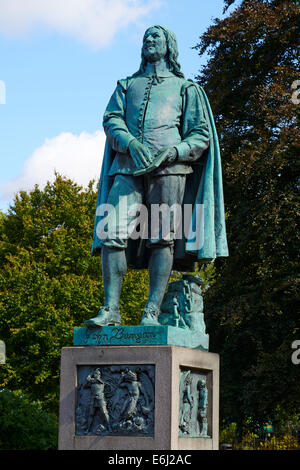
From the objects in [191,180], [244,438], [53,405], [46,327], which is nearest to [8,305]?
[46,327]

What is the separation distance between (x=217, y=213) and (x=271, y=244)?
1104 cm

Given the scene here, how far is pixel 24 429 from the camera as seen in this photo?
44.8 ft

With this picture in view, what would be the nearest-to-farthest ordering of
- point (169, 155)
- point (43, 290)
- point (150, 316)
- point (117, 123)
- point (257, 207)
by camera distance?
1. point (150, 316)
2. point (169, 155)
3. point (117, 123)
4. point (257, 207)
5. point (43, 290)

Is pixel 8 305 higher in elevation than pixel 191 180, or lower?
higher

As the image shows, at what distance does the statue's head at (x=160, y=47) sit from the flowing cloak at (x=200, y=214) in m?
0.42

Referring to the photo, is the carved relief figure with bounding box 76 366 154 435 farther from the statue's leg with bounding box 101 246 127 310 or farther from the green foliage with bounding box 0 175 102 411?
the green foliage with bounding box 0 175 102 411

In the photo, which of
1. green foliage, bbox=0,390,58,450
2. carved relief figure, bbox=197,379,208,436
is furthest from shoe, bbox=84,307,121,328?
green foliage, bbox=0,390,58,450

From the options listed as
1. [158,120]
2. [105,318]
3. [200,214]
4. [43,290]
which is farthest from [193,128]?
[43,290]

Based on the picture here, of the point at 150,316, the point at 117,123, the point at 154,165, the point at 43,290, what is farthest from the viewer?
the point at 43,290

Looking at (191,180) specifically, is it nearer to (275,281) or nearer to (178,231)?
(178,231)

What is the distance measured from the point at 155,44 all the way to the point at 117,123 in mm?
918

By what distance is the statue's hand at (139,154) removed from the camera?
24.9 ft

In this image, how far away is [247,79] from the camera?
70.6ft

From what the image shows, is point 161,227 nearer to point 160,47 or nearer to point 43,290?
point 160,47
